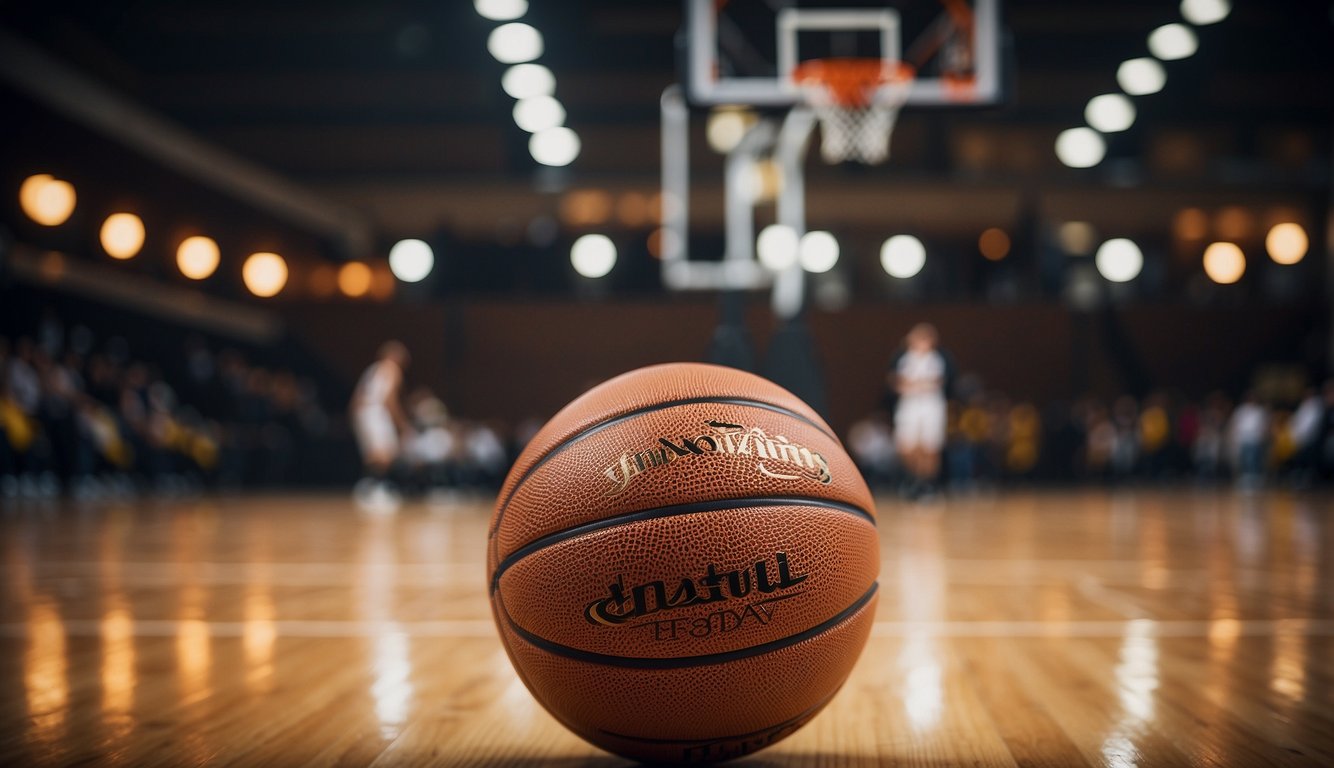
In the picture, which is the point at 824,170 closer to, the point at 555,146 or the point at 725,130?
the point at 725,130

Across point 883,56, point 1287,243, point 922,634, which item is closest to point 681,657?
point 922,634

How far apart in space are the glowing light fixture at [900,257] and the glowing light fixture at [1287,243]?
5.25 meters

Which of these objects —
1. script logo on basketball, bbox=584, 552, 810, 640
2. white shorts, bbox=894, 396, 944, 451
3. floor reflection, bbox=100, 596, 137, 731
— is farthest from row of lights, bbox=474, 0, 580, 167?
script logo on basketball, bbox=584, 552, 810, 640

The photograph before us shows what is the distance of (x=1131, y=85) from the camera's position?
14.9m

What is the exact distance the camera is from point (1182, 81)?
13.9 meters

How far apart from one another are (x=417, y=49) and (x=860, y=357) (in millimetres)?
7183

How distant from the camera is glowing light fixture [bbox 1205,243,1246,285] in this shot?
52.5ft

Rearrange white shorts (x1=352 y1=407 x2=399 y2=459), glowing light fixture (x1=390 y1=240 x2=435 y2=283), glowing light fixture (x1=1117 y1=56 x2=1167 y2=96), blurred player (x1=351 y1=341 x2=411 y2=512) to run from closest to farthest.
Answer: blurred player (x1=351 y1=341 x2=411 y2=512) < white shorts (x1=352 y1=407 x2=399 y2=459) < glowing light fixture (x1=1117 y1=56 x2=1167 y2=96) < glowing light fixture (x1=390 y1=240 x2=435 y2=283)

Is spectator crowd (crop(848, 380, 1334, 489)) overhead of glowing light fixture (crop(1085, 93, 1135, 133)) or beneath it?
beneath

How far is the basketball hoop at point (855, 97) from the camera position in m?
6.62

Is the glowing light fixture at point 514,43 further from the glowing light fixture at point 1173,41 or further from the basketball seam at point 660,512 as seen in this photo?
the basketball seam at point 660,512

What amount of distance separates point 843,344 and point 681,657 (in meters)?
13.7

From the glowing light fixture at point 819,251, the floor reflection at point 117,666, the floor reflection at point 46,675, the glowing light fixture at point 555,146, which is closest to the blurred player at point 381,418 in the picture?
the floor reflection at point 117,666

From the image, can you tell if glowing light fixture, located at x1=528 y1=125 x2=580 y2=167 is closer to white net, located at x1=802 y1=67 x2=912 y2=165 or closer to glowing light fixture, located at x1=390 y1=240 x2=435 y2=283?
glowing light fixture, located at x1=390 y1=240 x2=435 y2=283
